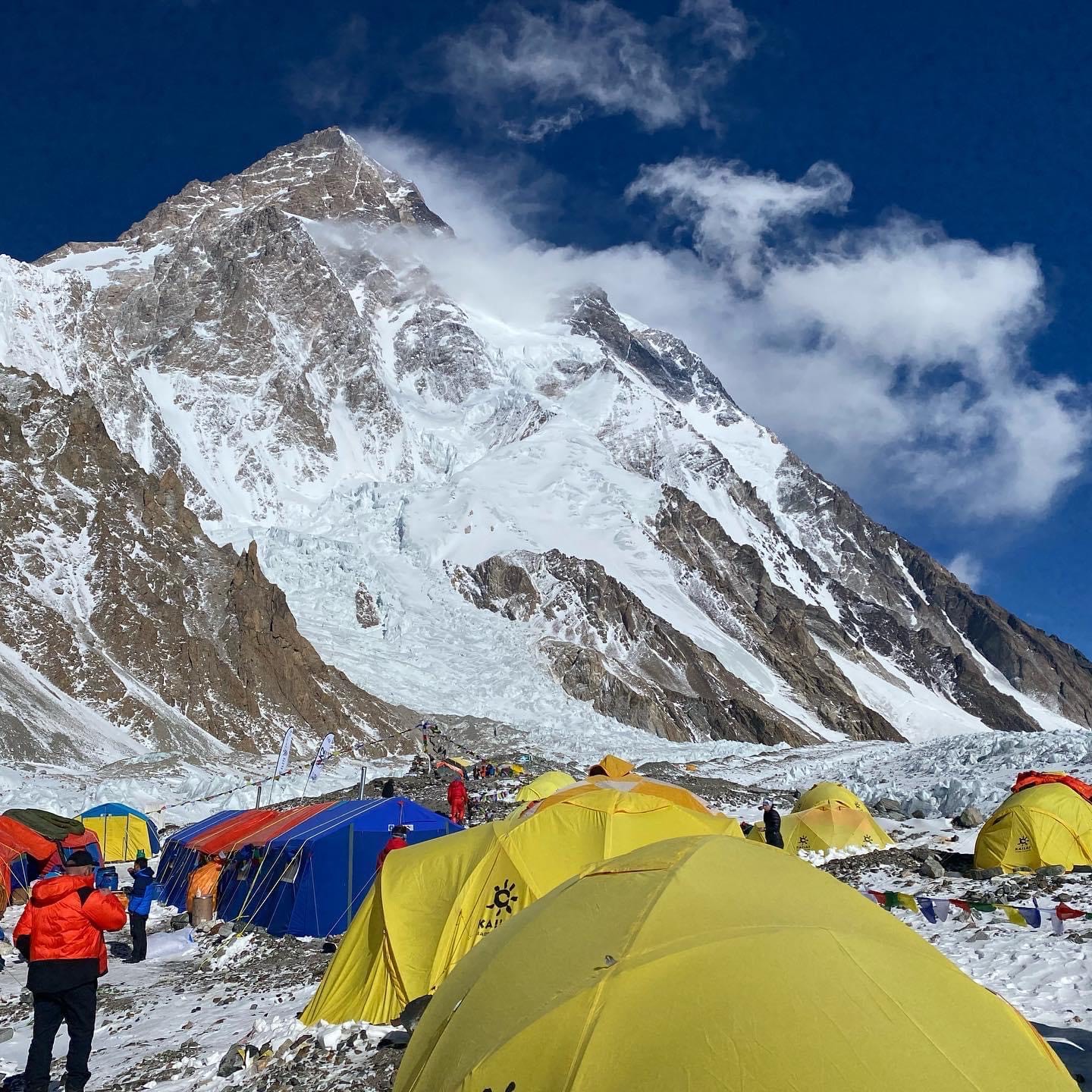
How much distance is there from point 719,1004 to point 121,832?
19.0 m

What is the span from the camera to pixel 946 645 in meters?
185

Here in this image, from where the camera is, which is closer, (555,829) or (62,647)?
(555,829)

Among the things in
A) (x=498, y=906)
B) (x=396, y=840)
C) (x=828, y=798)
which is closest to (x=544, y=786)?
(x=828, y=798)

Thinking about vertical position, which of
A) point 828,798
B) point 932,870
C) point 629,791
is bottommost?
point 932,870

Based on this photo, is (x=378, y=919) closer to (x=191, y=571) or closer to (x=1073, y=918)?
(x=1073, y=918)

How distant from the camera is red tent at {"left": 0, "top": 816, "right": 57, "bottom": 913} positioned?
14992mm

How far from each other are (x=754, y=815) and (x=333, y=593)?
188 ft

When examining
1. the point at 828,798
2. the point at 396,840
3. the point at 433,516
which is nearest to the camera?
the point at 396,840

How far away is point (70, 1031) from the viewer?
6.68 meters

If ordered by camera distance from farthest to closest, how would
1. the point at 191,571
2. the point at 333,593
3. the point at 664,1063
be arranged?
the point at 333,593
the point at 191,571
the point at 664,1063

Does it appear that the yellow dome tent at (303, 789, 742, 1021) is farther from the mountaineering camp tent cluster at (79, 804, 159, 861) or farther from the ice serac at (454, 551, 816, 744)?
the ice serac at (454, 551, 816, 744)

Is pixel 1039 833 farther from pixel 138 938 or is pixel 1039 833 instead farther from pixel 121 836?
pixel 121 836

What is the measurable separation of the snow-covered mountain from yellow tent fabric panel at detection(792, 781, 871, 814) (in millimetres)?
30484

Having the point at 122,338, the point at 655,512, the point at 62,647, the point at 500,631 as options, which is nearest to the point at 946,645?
the point at 655,512
